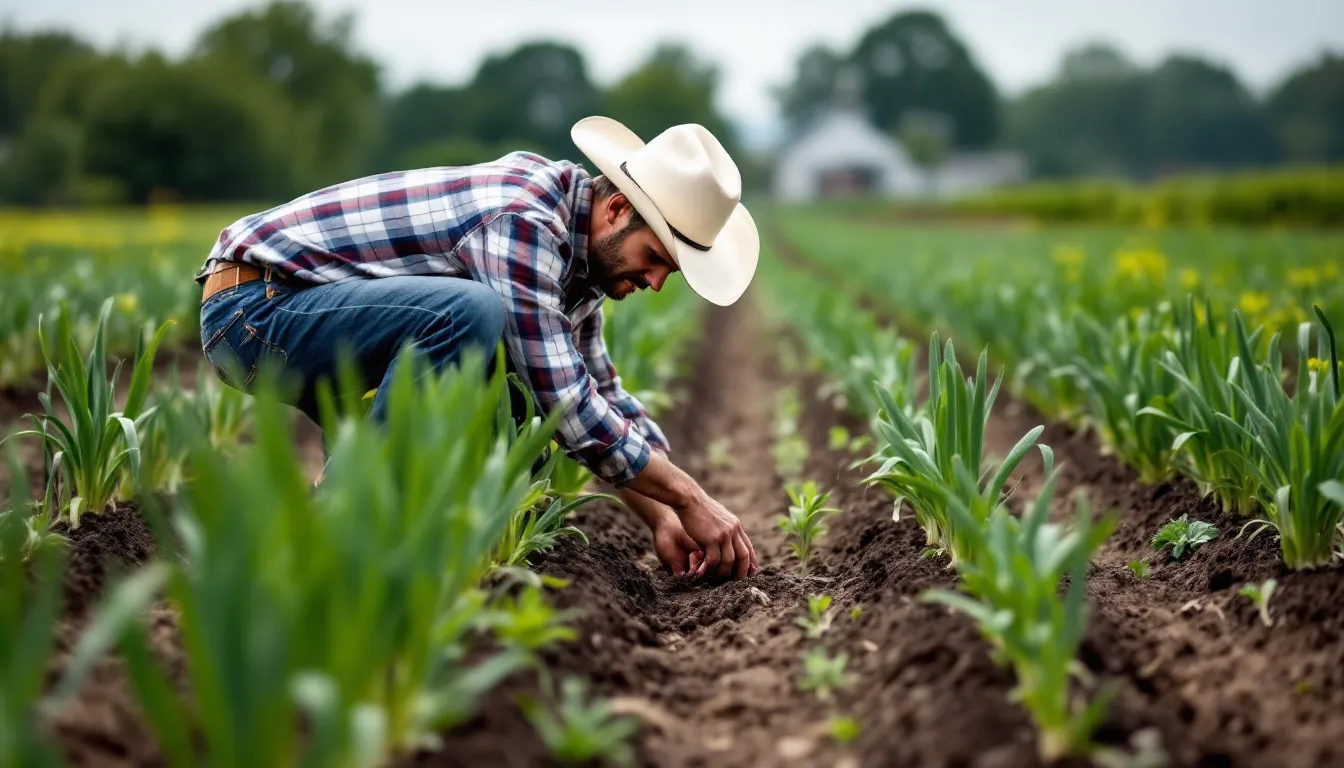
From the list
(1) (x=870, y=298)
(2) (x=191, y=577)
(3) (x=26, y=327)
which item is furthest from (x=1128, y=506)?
(1) (x=870, y=298)

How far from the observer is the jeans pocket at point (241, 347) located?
3.03 metres

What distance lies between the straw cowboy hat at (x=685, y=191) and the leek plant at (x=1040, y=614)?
99 centimetres

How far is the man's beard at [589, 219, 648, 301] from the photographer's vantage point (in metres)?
2.88

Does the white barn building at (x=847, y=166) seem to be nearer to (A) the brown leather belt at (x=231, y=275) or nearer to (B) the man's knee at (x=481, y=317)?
(A) the brown leather belt at (x=231, y=275)

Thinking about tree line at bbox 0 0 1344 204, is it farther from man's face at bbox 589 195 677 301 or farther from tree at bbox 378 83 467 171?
man's face at bbox 589 195 677 301

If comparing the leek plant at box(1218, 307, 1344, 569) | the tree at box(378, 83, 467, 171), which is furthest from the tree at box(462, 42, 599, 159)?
the leek plant at box(1218, 307, 1344, 569)

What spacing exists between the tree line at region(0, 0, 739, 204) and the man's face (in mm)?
36199

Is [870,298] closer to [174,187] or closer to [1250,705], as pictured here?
[1250,705]

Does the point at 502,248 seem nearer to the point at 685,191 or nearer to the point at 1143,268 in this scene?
the point at 685,191

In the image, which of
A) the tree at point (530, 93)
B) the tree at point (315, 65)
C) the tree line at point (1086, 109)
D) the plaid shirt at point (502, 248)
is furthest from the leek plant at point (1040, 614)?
the tree line at point (1086, 109)

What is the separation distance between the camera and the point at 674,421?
589 cm

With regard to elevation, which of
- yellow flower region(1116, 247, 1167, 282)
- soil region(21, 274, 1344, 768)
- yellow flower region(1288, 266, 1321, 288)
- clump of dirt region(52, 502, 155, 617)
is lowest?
soil region(21, 274, 1344, 768)

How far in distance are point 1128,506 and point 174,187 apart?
1683 inches

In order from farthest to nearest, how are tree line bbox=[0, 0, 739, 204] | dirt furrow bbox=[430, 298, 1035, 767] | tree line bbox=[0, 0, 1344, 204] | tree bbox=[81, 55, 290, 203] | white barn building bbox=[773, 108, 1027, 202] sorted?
white barn building bbox=[773, 108, 1027, 202], tree line bbox=[0, 0, 1344, 204], tree line bbox=[0, 0, 739, 204], tree bbox=[81, 55, 290, 203], dirt furrow bbox=[430, 298, 1035, 767]
